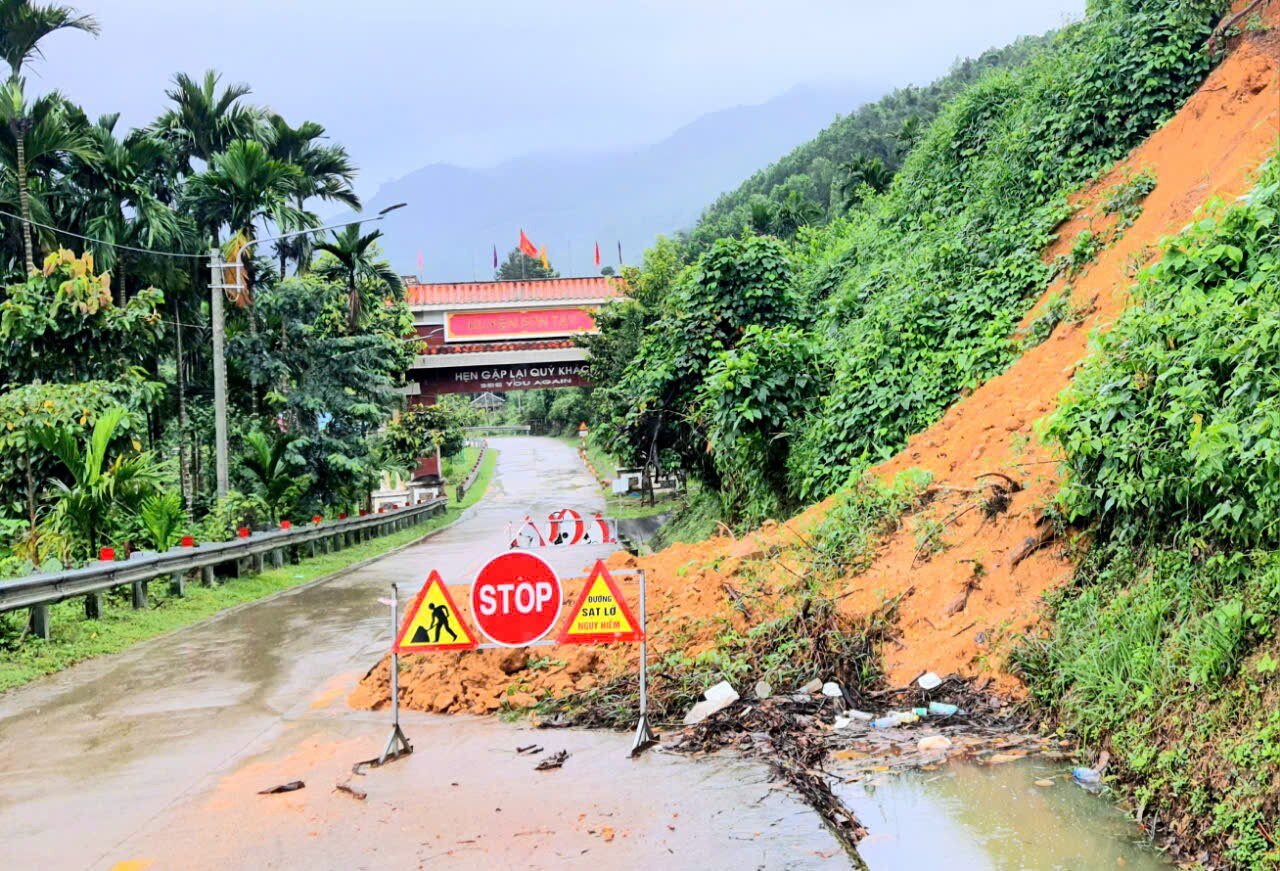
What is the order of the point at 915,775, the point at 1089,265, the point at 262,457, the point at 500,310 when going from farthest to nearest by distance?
1. the point at 500,310
2. the point at 262,457
3. the point at 1089,265
4. the point at 915,775

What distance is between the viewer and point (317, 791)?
22.2 ft

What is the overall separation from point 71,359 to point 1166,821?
1969 centimetres

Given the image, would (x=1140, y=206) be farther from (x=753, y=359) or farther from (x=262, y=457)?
(x=262, y=457)

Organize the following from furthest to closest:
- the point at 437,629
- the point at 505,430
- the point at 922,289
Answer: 1. the point at 505,430
2. the point at 922,289
3. the point at 437,629

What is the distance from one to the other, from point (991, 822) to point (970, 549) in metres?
3.75

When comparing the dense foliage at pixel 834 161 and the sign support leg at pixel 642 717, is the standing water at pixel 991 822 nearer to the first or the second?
the sign support leg at pixel 642 717

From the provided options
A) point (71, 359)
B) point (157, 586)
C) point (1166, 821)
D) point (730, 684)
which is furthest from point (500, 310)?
point (1166, 821)

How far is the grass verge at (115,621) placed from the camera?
1150 centimetres

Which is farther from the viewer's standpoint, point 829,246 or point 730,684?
point 829,246

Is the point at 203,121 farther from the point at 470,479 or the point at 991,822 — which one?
the point at 470,479

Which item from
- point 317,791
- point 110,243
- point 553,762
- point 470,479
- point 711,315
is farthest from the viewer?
point 470,479

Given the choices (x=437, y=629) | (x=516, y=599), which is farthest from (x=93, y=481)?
(x=516, y=599)

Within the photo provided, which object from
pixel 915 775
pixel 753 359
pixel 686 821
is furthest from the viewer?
pixel 753 359

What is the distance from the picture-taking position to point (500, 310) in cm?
4803
